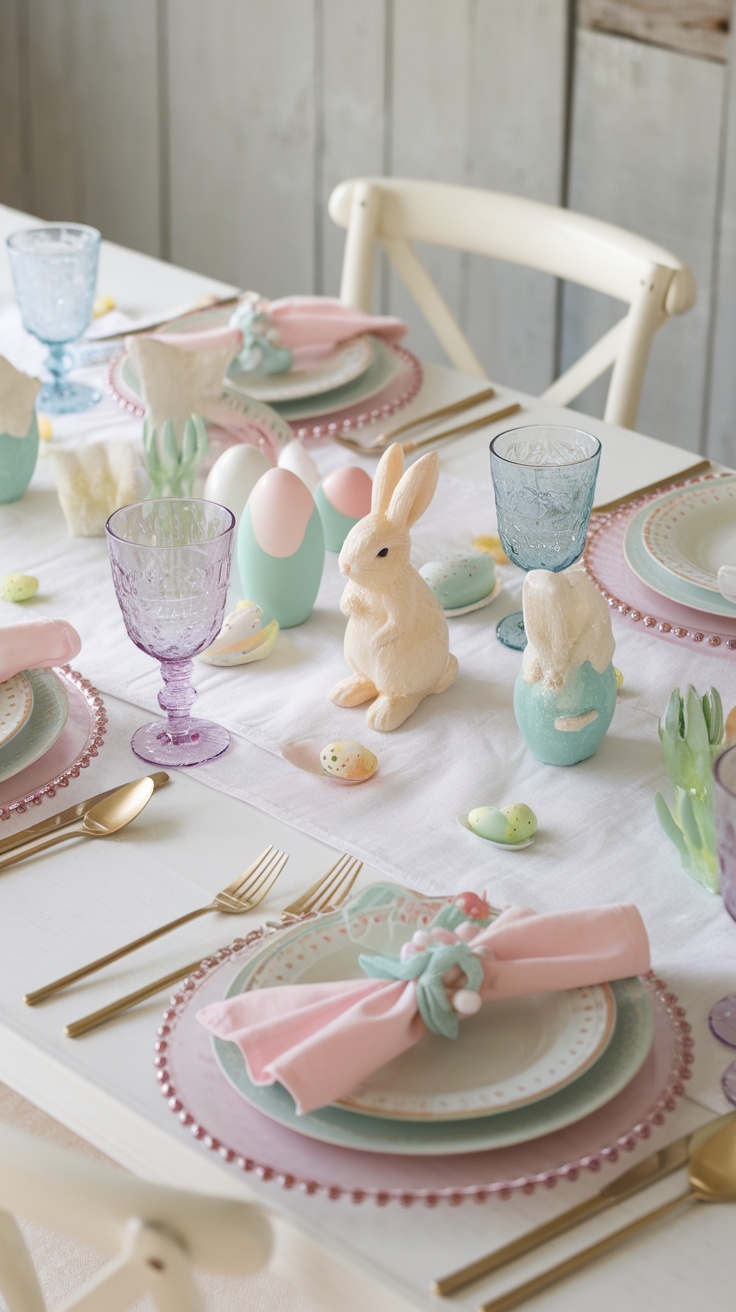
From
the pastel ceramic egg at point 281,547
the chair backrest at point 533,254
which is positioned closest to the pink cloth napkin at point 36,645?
the pastel ceramic egg at point 281,547

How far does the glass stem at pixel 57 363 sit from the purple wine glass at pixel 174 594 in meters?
0.58

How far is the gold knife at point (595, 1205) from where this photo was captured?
61cm

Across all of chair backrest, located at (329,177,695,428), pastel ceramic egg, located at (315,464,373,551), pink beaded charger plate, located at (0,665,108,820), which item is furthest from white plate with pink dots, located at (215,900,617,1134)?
chair backrest, located at (329,177,695,428)

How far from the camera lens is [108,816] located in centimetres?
92

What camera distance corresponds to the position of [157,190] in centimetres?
325

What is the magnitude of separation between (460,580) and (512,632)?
6 centimetres

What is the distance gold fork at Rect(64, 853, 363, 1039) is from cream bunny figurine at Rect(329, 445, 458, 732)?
168 mm

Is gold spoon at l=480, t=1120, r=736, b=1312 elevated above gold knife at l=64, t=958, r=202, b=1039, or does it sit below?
above

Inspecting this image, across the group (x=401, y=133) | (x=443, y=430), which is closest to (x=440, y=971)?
(x=443, y=430)

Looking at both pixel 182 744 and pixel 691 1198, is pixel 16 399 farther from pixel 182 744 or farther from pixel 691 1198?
pixel 691 1198

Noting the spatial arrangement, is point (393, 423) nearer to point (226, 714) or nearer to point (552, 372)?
point (226, 714)

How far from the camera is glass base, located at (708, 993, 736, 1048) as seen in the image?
2.45ft

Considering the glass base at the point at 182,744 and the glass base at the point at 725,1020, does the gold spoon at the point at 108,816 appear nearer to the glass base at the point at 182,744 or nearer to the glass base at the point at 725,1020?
the glass base at the point at 182,744

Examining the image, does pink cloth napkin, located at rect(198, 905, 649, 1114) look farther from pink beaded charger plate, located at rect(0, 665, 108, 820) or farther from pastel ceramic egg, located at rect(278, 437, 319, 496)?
pastel ceramic egg, located at rect(278, 437, 319, 496)
